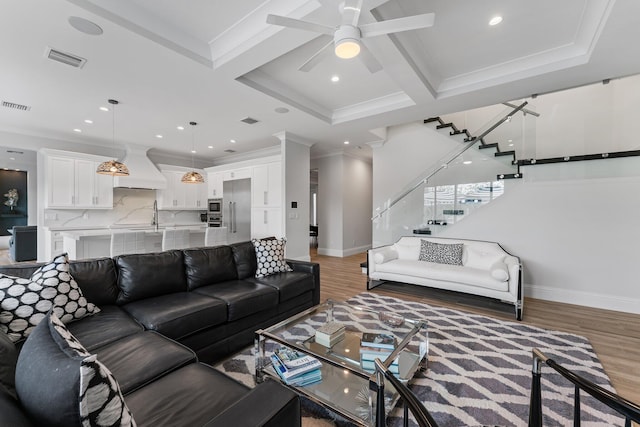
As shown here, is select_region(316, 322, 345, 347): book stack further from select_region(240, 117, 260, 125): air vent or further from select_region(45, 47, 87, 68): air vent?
select_region(240, 117, 260, 125): air vent

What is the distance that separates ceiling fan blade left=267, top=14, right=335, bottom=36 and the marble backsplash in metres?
6.21

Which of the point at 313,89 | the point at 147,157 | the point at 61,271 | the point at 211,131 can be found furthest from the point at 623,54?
the point at 147,157

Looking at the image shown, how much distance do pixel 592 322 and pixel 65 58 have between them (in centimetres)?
621

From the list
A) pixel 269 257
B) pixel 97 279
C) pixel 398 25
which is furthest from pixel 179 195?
pixel 398 25

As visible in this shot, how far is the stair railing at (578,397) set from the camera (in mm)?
801

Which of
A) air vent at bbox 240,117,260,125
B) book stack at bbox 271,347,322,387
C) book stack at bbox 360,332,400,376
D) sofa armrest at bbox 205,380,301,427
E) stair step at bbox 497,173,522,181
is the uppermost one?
air vent at bbox 240,117,260,125

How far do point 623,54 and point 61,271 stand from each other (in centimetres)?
527

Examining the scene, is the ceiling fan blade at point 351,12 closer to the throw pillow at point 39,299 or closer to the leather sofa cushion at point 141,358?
the leather sofa cushion at point 141,358

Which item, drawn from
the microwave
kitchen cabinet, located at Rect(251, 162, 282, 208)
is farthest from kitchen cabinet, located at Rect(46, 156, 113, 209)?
kitchen cabinet, located at Rect(251, 162, 282, 208)

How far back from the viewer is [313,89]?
3.90 meters

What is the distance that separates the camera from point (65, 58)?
8.94 feet

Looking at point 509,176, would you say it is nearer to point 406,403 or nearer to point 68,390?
point 406,403

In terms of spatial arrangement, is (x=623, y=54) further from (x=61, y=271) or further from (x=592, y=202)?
(x=61, y=271)

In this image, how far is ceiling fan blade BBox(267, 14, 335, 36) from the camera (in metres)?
1.87
